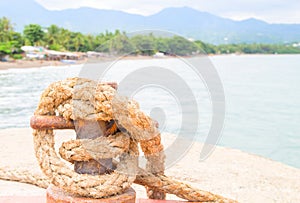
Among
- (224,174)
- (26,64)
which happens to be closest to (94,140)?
(224,174)

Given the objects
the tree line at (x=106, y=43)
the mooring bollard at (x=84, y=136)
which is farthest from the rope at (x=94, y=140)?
the tree line at (x=106, y=43)

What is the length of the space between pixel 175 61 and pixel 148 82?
17cm

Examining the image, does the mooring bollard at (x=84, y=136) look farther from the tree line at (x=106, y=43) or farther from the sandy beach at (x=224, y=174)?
the sandy beach at (x=224, y=174)

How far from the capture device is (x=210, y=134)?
1.76 m

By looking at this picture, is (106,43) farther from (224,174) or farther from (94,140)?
(224,174)

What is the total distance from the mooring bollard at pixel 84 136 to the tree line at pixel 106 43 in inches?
6.9

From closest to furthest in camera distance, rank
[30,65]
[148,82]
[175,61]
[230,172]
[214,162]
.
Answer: [175,61] < [148,82] < [230,172] < [214,162] < [30,65]

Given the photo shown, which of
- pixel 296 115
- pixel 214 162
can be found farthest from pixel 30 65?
pixel 214 162

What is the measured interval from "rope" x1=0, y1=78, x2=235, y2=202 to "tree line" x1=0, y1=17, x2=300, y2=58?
0.62ft

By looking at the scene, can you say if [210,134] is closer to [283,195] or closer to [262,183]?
[283,195]

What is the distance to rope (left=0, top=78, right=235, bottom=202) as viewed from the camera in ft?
5.30

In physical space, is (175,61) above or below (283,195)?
above

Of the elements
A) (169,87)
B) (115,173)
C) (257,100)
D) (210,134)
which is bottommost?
(257,100)

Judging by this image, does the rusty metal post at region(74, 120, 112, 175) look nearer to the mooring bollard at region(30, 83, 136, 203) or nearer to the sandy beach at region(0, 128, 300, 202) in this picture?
the mooring bollard at region(30, 83, 136, 203)
